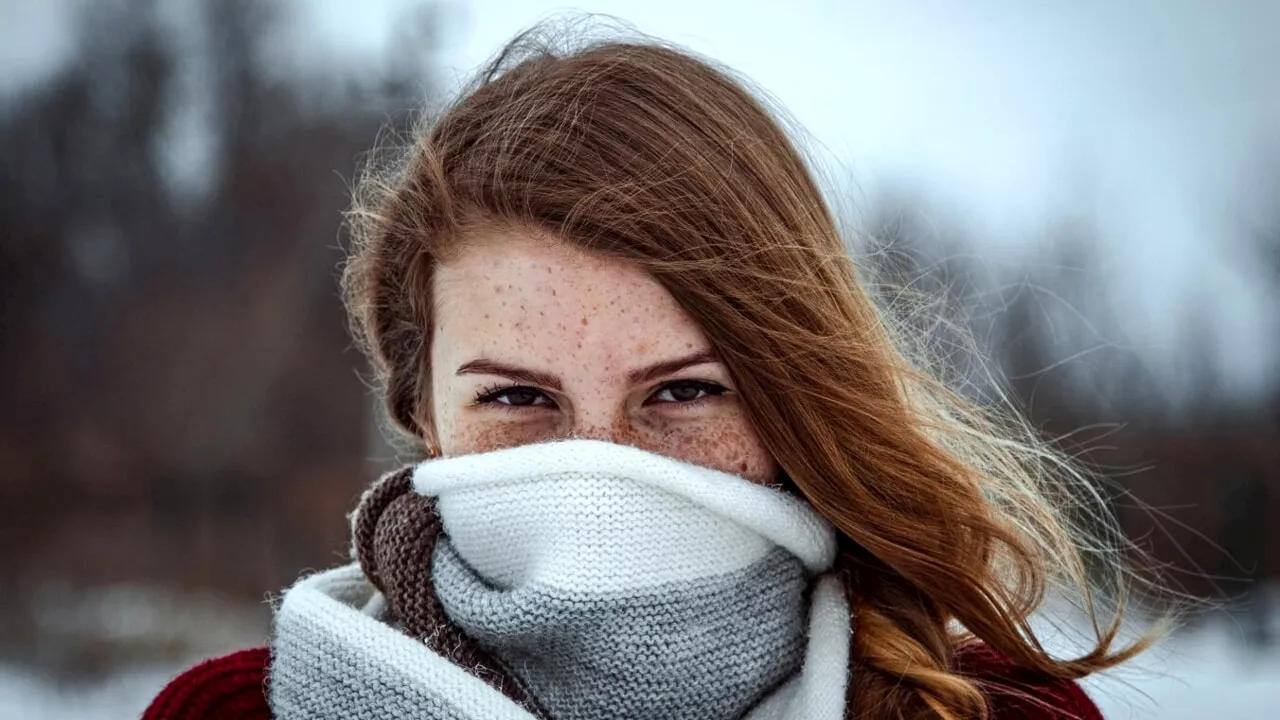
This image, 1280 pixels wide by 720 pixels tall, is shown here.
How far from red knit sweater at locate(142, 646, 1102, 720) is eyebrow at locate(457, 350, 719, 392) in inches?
20.9

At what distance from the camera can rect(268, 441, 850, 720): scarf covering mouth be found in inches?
51.6

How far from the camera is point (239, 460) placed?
592 cm

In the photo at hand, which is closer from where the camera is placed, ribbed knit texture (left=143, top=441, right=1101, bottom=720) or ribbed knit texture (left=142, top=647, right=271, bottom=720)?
ribbed knit texture (left=143, top=441, right=1101, bottom=720)

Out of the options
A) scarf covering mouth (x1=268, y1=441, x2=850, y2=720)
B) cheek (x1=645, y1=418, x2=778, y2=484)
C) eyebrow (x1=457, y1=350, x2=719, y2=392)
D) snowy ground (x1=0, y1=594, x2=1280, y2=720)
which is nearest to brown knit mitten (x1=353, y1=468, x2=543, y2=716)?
scarf covering mouth (x1=268, y1=441, x2=850, y2=720)

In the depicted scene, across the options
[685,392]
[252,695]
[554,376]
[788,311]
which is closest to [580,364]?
[554,376]

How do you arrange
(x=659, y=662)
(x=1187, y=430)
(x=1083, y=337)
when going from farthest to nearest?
(x=1187, y=430), (x=1083, y=337), (x=659, y=662)

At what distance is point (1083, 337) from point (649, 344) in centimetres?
400

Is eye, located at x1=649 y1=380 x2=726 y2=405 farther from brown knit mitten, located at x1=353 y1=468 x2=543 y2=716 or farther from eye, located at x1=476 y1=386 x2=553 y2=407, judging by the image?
brown knit mitten, located at x1=353 y1=468 x2=543 y2=716

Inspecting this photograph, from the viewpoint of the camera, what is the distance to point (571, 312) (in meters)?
1.37

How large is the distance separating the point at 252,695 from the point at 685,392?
28.5 inches

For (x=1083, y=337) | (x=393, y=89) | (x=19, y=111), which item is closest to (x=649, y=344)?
(x=1083, y=337)

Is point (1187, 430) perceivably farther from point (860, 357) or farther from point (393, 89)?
point (860, 357)

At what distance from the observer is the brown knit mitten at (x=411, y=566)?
140cm

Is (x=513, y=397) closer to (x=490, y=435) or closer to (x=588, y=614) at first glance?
(x=490, y=435)
